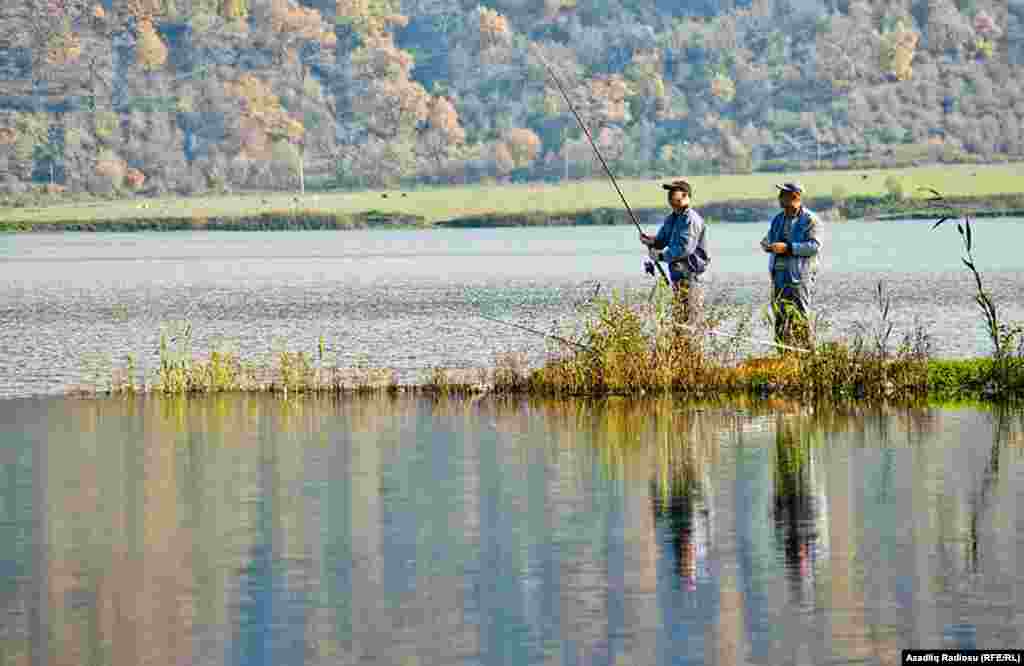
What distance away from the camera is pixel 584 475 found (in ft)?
46.8

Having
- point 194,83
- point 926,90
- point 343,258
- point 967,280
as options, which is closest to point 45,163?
point 194,83

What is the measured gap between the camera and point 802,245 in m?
18.1

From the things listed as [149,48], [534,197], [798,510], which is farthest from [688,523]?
[149,48]

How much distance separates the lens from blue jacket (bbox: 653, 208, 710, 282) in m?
18.0

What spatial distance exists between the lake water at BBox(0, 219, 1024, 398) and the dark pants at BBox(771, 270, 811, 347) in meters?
1.38

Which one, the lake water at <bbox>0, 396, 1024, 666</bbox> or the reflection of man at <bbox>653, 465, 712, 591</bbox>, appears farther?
the reflection of man at <bbox>653, 465, 712, 591</bbox>

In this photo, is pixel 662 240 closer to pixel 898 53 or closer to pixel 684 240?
pixel 684 240

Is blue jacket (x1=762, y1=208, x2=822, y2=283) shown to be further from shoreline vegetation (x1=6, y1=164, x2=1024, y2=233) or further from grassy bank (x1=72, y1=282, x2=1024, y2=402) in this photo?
shoreline vegetation (x1=6, y1=164, x2=1024, y2=233)

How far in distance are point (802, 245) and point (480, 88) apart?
511 feet

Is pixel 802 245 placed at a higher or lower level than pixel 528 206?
lower

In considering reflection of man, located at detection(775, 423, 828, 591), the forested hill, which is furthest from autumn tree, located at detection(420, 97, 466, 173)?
reflection of man, located at detection(775, 423, 828, 591)

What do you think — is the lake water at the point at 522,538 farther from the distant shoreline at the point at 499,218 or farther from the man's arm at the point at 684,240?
the distant shoreline at the point at 499,218

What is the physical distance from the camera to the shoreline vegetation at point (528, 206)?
11869 centimetres

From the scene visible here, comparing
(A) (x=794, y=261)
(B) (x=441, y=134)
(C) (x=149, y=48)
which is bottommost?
(A) (x=794, y=261)
